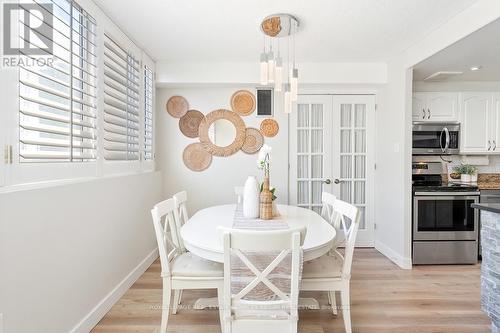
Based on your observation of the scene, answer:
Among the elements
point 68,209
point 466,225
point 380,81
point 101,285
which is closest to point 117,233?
point 101,285

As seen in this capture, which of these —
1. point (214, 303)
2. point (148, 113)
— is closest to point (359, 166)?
point (214, 303)

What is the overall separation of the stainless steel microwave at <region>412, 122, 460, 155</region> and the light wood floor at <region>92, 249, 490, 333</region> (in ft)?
4.70

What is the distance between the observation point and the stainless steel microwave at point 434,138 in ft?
12.6

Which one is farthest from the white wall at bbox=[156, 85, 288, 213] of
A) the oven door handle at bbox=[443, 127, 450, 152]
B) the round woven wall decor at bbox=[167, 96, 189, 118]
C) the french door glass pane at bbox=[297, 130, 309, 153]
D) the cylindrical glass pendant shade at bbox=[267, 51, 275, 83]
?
the oven door handle at bbox=[443, 127, 450, 152]

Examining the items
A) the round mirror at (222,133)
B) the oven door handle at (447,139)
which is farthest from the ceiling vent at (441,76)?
the round mirror at (222,133)

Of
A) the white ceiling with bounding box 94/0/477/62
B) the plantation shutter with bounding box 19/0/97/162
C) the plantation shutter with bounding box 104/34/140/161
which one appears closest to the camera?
the plantation shutter with bounding box 19/0/97/162

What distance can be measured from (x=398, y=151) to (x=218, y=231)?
257 cm

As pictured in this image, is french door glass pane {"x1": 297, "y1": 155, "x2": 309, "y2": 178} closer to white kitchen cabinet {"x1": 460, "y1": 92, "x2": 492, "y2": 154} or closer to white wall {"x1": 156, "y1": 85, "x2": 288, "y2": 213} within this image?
white wall {"x1": 156, "y1": 85, "x2": 288, "y2": 213}

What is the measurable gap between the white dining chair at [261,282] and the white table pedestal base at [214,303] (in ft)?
2.94

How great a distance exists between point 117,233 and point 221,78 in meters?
2.13

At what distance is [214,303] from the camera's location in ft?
8.13

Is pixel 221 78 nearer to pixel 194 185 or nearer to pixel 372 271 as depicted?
pixel 194 185

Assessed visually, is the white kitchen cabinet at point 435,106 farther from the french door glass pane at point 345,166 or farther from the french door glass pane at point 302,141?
the french door glass pane at point 302,141

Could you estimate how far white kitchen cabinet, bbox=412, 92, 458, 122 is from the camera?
3848mm
